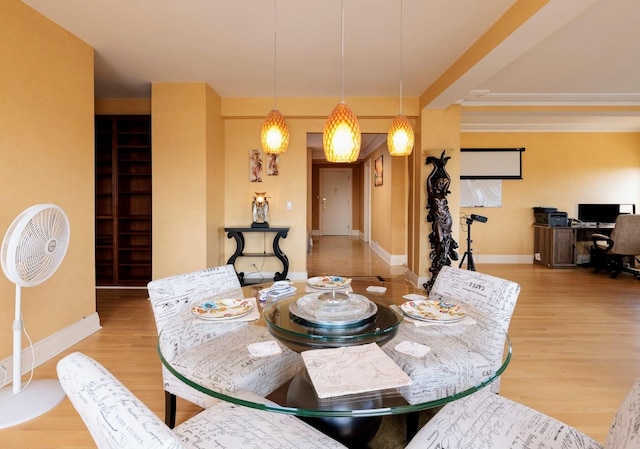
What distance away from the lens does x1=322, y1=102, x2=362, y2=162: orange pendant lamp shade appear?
62.9 inches

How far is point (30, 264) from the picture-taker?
1.92m

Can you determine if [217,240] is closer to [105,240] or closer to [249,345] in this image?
[105,240]

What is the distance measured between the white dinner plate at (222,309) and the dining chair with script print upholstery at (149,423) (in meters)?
0.37

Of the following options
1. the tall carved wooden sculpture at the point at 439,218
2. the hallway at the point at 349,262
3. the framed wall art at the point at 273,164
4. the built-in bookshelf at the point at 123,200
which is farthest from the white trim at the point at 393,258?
the built-in bookshelf at the point at 123,200

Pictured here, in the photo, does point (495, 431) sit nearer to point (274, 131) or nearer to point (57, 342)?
point (274, 131)

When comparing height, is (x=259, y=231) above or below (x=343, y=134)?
below

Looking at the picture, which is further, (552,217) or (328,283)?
(552,217)

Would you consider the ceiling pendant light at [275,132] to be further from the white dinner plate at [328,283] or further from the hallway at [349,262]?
the hallway at [349,262]

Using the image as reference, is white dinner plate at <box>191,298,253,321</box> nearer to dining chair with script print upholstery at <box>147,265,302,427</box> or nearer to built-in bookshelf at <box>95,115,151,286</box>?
dining chair with script print upholstery at <box>147,265,302,427</box>

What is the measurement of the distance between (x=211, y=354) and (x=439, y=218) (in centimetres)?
346

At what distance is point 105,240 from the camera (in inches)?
182

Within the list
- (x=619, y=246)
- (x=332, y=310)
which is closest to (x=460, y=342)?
(x=332, y=310)

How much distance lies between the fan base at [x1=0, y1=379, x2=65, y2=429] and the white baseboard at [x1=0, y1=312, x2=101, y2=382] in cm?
26

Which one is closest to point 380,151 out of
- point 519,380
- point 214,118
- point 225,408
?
point 214,118
